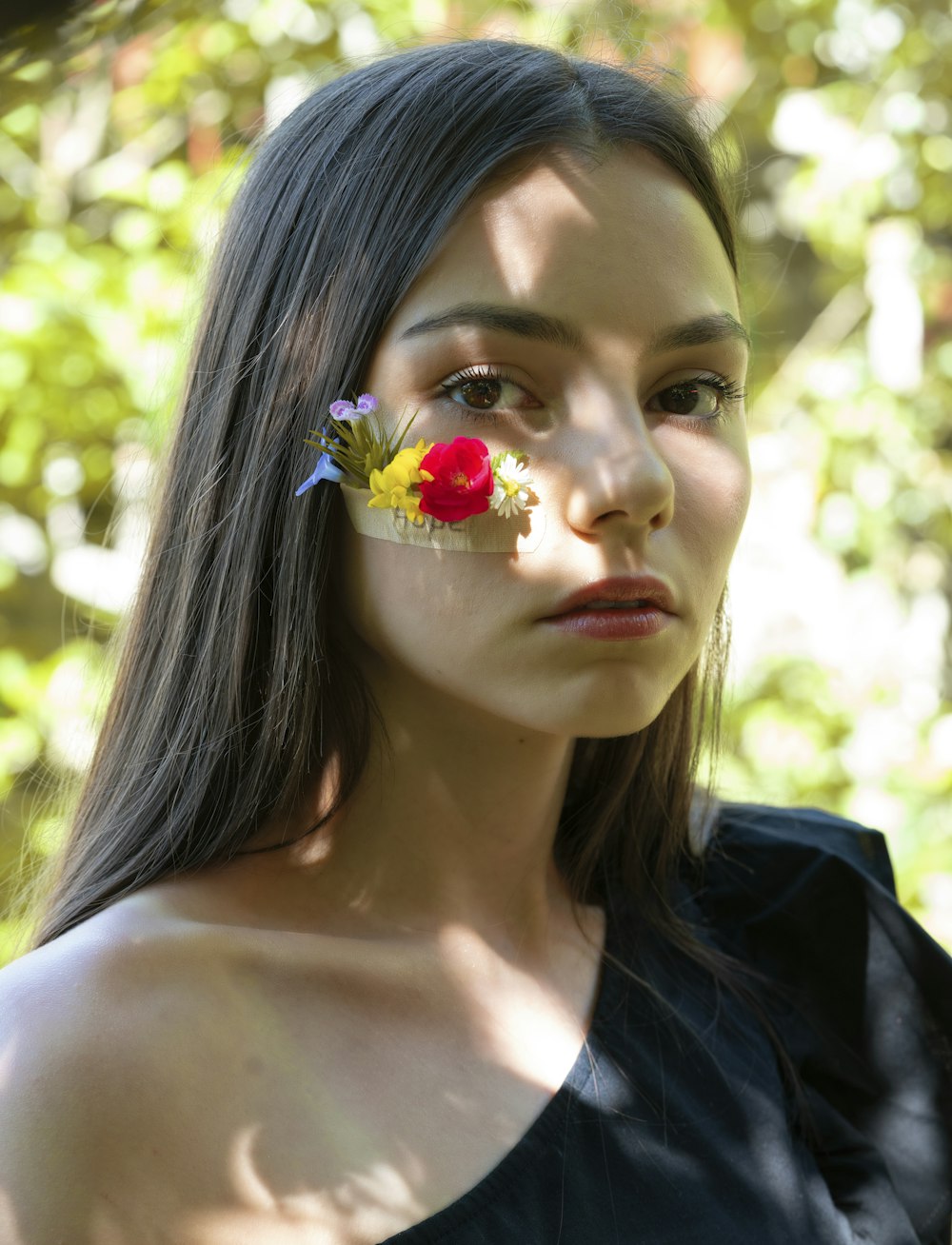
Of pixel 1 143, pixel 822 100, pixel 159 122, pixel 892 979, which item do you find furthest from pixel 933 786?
pixel 1 143

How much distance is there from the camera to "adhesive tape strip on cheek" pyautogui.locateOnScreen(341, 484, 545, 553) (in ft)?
5.30

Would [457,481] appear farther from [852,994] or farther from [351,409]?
[852,994]

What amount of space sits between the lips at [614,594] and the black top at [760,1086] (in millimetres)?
646

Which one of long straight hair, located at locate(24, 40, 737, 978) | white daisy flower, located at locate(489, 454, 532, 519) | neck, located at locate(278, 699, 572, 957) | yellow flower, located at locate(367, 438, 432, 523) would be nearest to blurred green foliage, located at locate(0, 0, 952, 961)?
long straight hair, located at locate(24, 40, 737, 978)

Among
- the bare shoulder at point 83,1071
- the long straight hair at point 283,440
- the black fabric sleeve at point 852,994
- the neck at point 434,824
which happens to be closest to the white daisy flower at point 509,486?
the long straight hair at point 283,440

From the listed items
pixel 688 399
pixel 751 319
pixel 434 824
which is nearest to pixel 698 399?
pixel 688 399

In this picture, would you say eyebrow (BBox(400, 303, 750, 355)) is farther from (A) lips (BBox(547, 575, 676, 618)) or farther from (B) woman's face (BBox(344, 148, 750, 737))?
(A) lips (BBox(547, 575, 676, 618))

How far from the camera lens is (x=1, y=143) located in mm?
3502

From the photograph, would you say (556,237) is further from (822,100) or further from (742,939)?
(822,100)

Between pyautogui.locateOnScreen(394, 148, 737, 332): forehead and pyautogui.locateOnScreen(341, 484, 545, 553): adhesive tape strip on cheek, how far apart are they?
246 mm

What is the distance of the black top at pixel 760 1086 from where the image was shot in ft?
5.53

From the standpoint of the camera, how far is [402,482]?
63.9 inches

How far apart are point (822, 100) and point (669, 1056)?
3089mm

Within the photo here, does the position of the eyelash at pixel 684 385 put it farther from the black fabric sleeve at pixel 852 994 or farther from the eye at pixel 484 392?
the black fabric sleeve at pixel 852 994
